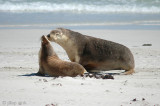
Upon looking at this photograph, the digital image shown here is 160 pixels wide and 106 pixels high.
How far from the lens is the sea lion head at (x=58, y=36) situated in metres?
8.12

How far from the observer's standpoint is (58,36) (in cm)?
835

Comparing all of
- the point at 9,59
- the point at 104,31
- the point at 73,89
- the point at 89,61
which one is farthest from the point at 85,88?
the point at 104,31

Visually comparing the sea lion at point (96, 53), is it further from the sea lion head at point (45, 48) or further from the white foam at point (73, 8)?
the white foam at point (73, 8)

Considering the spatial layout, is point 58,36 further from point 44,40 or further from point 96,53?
point 96,53

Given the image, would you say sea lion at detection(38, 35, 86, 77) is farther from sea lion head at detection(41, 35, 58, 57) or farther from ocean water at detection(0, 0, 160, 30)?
ocean water at detection(0, 0, 160, 30)

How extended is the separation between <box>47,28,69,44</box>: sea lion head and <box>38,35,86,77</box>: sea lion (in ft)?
A: 2.02

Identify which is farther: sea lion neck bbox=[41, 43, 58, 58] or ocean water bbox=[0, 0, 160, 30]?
ocean water bbox=[0, 0, 160, 30]

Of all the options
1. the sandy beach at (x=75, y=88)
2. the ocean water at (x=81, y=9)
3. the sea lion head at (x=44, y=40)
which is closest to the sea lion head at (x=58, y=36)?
the sea lion head at (x=44, y=40)

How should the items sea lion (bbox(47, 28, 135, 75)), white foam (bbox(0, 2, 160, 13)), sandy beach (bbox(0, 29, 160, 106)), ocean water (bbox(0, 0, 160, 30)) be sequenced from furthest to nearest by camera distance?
white foam (bbox(0, 2, 160, 13)), ocean water (bbox(0, 0, 160, 30)), sea lion (bbox(47, 28, 135, 75)), sandy beach (bbox(0, 29, 160, 106))

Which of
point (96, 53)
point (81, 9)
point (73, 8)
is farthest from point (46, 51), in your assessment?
point (73, 8)

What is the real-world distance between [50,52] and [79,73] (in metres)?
0.83

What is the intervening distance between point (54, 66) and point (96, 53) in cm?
180

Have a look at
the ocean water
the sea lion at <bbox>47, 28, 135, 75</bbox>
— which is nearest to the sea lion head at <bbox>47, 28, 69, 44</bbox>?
the sea lion at <bbox>47, 28, 135, 75</bbox>

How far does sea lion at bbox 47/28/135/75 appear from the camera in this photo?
8578mm
